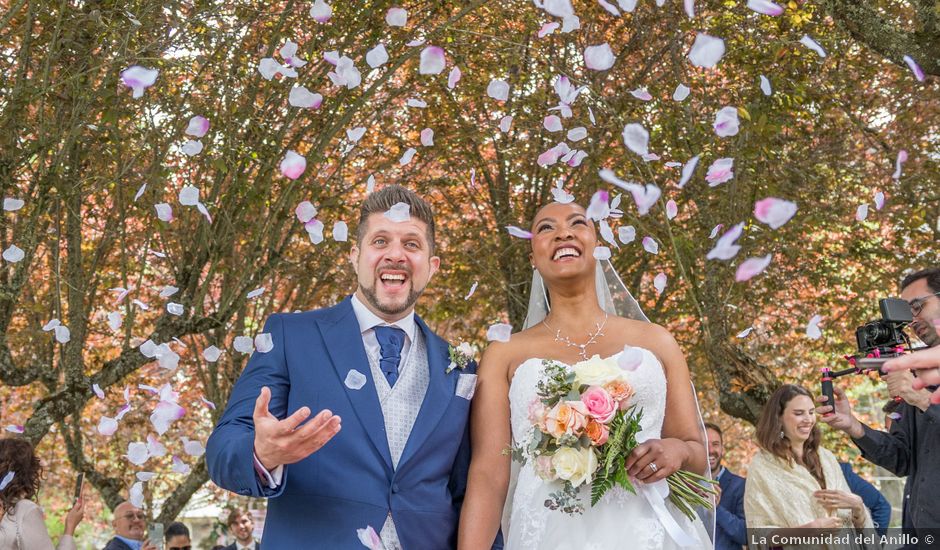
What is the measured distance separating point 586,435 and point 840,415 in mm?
2041

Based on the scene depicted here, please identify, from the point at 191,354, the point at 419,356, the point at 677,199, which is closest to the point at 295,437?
the point at 419,356

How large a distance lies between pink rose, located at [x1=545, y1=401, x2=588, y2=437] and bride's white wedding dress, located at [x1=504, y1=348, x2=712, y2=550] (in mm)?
207

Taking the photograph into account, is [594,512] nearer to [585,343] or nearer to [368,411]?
[585,343]

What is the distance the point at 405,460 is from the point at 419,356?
0.50 meters

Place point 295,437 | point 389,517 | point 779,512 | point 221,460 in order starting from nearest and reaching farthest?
point 295,437
point 221,460
point 389,517
point 779,512

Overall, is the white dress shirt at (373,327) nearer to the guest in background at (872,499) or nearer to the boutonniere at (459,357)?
the boutonniere at (459,357)

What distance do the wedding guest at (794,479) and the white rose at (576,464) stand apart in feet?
9.03

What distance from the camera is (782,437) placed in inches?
236

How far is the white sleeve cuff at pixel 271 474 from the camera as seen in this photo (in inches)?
111

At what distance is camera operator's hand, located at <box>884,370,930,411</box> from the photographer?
457cm

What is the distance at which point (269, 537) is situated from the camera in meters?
3.21

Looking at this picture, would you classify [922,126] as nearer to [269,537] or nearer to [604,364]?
[604,364]

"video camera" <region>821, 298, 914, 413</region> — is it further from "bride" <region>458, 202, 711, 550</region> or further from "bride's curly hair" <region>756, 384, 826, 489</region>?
"bride's curly hair" <region>756, 384, 826, 489</region>

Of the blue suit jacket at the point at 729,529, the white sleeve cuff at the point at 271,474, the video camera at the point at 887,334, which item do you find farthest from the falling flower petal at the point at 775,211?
the blue suit jacket at the point at 729,529
